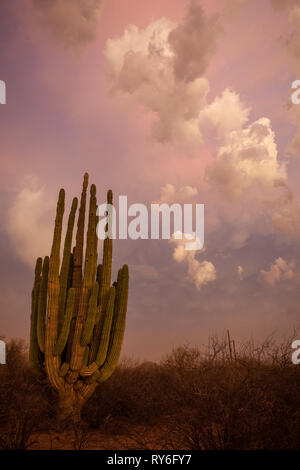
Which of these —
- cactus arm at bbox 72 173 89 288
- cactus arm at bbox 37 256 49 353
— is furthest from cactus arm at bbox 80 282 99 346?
cactus arm at bbox 37 256 49 353

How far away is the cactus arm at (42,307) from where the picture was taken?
7977 mm

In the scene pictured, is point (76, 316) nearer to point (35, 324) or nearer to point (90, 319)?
point (90, 319)

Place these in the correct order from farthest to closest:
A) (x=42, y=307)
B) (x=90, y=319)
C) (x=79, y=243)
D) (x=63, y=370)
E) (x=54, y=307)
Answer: (x=79, y=243) → (x=42, y=307) → (x=54, y=307) → (x=90, y=319) → (x=63, y=370)

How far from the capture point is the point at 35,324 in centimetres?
843

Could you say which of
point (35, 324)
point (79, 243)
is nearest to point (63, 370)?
point (35, 324)

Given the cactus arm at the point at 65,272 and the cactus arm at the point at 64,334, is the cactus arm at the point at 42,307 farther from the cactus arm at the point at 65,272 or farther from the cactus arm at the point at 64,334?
the cactus arm at the point at 64,334

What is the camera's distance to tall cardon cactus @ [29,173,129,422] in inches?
290

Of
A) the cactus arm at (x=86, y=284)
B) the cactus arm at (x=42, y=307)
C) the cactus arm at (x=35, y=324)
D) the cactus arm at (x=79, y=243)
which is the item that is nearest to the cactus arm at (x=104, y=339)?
the cactus arm at (x=86, y=284)

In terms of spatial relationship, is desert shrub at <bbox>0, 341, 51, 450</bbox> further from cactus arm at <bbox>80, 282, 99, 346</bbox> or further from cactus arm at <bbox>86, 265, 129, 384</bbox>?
cactus arm at <bbox>80, 282, 99, 346</bbox>

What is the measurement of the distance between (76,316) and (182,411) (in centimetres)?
393

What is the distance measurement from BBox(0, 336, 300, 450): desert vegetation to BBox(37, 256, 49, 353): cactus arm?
1.13m

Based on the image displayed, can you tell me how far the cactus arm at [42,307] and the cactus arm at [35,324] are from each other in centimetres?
33

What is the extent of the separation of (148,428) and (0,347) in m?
8.45
